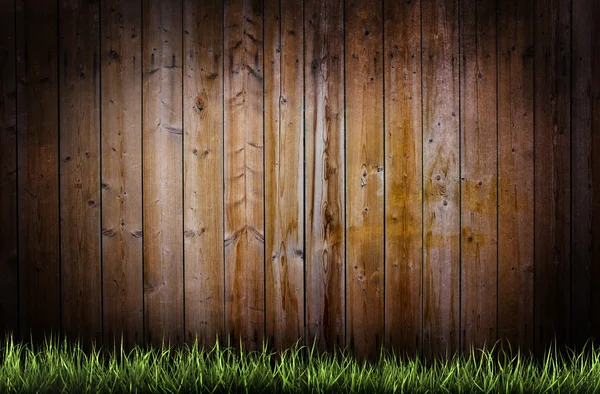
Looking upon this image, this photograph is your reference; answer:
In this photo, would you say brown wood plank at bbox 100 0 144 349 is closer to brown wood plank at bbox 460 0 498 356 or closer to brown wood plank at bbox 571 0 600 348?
brown wood plank at bbox 460 0 498 356

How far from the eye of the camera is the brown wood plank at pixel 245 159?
243 cm

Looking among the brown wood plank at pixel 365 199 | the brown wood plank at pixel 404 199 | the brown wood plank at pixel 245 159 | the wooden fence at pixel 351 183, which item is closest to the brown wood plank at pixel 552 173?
the wooden fence at pixel 351 183

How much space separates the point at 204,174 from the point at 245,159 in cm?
18

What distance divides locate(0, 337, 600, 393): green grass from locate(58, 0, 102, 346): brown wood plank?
16cm

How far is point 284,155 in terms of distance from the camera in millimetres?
2434

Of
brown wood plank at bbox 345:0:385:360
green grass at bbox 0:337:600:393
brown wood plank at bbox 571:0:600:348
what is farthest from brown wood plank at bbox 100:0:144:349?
brown wood plank at bbox 571:0:600:348

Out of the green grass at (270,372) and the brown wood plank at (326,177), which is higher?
the brown wood plank at (326,177)

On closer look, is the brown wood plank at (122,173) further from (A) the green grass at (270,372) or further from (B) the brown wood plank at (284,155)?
(B) the brown wood plank at (284,155)

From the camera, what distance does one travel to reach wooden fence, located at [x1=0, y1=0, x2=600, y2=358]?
2420mm

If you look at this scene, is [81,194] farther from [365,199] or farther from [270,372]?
[365,199]

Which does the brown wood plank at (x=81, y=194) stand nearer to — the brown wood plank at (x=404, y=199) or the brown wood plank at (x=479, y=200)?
the brown wood plank at (x=404, y=199)

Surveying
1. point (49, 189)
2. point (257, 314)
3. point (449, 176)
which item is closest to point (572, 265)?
point (449, 176)

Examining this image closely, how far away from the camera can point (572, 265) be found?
2.43 meters

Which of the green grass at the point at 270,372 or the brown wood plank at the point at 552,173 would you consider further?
the brown wood plank at the point at 552,173
